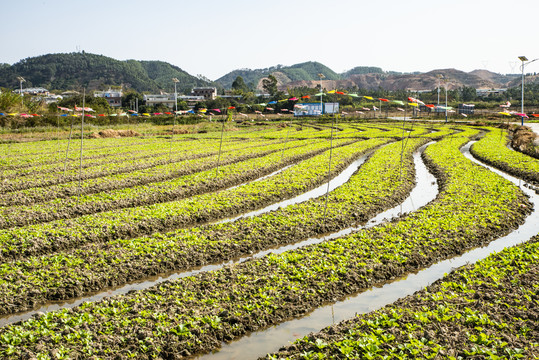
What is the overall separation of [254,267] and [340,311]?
97.2 inches

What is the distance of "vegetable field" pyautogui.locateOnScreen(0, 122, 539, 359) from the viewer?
7871 mm

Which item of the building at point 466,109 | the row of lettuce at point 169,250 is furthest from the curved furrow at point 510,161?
the building at point 466,109

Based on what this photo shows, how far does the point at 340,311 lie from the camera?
9742 millimetres

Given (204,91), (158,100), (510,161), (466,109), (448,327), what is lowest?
(448,327)

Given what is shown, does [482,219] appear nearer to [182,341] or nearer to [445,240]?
[445,240]

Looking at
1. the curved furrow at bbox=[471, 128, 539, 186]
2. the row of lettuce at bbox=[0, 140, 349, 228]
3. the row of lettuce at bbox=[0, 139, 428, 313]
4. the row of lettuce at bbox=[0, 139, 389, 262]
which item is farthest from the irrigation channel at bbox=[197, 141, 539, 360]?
the curved furrow at bbox=[471, 128, 539, 186]

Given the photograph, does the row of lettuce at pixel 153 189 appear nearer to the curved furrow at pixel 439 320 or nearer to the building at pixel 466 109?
the curved furrow at pixel 439 320

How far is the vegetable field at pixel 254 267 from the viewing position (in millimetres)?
7871

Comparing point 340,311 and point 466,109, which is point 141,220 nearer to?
point 340,311

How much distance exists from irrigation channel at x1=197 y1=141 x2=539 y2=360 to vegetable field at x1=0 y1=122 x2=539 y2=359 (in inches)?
4.6

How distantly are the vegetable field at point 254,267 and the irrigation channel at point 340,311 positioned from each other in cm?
12

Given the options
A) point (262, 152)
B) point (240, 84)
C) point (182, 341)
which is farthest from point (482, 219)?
point (240, 84)

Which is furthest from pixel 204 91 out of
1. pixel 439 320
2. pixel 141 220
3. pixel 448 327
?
pixel 448 327

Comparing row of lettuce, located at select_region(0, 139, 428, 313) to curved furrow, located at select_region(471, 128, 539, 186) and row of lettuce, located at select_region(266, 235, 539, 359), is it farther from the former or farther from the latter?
curved furrow, located at select_region(471, 128, 539, 186)
